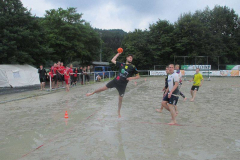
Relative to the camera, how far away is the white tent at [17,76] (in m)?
18.9

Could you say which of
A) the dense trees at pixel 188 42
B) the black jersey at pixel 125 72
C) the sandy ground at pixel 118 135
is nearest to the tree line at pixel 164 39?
the dense trees at pixel 188 42

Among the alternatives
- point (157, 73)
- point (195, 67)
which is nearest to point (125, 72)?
point (195, 67)

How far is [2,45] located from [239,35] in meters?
45.4

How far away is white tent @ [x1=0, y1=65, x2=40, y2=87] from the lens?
744 inches

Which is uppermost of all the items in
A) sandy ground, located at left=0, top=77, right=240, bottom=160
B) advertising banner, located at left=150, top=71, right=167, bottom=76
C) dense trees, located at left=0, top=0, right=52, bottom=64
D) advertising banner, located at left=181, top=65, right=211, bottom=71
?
dense trees, located at left=0, top=0, right=52, bottom=64

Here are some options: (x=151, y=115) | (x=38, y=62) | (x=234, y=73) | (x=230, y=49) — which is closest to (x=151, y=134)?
(x=151, y=115)

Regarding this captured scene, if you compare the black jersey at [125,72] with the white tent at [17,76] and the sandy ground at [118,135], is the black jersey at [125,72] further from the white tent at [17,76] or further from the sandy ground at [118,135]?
the white tent at [17,76]

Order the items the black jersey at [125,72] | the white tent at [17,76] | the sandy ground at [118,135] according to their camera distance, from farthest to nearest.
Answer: the white tent at [17,76]
the black jersey at [125,72]
the sandy ground at [118,135]

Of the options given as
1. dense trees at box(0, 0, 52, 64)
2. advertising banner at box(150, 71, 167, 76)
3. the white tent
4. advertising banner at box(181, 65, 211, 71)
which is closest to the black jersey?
the white tent

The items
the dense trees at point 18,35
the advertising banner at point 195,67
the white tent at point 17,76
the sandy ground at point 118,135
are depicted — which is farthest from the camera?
the advertising banner at point 195,67

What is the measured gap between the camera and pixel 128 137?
531 cm

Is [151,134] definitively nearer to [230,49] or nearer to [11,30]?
[11,30]

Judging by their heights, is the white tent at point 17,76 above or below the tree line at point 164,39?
A: below

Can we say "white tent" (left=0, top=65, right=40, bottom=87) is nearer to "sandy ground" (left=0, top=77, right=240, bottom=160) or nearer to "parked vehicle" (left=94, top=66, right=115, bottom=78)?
"sandy ground" (left=0, top=77, right=240, bottom=160)
